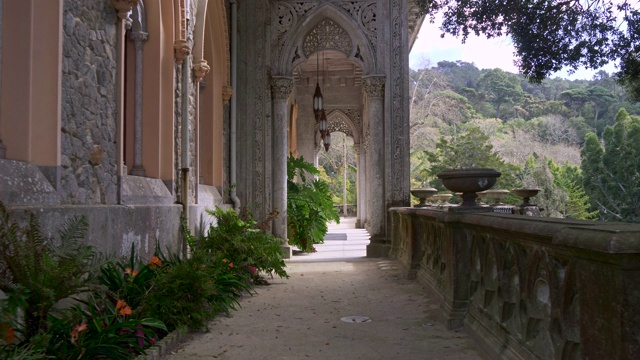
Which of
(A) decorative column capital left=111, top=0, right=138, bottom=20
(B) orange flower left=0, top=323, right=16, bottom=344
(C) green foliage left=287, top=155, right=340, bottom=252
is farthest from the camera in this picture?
(C) green foliage left=287, top=155, right=340, bottom=252

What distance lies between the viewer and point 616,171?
2569 centimetres

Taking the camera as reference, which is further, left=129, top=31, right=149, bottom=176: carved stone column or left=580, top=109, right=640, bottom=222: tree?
left=580, top=109, right=640, bottom=222: tree

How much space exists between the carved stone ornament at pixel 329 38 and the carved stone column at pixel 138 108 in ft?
18.7

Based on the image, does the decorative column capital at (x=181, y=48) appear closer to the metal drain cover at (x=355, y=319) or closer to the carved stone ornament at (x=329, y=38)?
the metal drain cover at (x=355, y=319)

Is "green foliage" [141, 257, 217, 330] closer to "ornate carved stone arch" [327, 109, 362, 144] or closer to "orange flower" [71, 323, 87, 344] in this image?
"orange flower" [71, 323, 87, 344]

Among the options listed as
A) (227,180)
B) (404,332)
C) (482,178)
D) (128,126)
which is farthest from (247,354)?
(227,180)

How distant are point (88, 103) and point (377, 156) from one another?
24.1 feet

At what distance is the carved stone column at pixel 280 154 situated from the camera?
11430 millimetres

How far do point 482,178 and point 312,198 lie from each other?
310 inches

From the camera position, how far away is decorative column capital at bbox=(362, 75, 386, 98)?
11.4m

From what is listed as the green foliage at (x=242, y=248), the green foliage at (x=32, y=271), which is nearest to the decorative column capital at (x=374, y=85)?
the green foliage at (x=242, y=248)

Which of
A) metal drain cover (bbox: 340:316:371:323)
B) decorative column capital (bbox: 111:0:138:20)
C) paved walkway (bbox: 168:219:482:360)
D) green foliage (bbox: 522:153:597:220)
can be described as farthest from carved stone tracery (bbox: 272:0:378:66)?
green foliage (bbox: 522:153:597:220)

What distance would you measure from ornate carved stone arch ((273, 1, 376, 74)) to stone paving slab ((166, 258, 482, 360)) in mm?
5287

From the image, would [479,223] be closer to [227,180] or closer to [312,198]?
[227,180]
